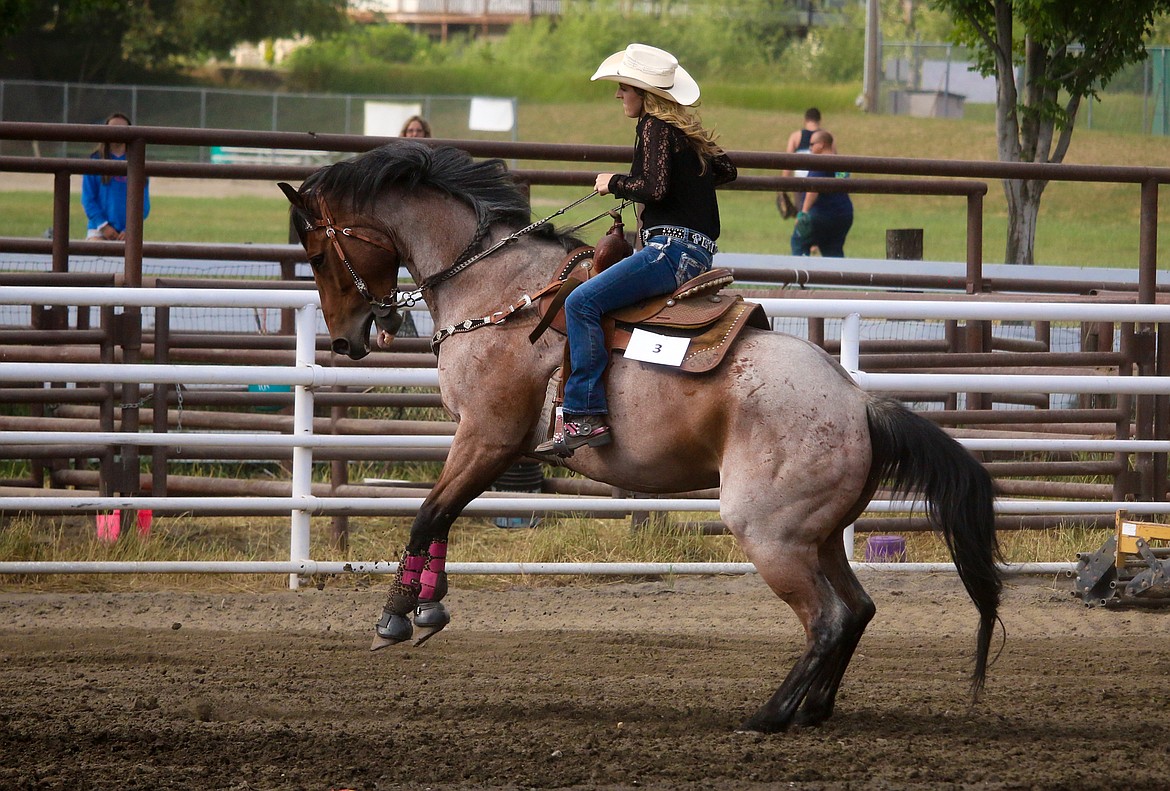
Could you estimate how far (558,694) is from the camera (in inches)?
196

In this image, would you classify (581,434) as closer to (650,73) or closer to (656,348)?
(656,348)

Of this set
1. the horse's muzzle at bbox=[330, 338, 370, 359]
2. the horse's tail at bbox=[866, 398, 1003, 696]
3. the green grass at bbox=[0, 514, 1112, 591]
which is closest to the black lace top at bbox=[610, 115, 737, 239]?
the horse's tail at bbox=[866, 398, 1003, 696]

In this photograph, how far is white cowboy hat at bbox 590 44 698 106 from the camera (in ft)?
15.4

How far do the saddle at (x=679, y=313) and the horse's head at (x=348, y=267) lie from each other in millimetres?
743

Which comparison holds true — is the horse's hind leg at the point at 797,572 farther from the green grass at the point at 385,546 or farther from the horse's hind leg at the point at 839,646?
the green grass at the point at 385,546

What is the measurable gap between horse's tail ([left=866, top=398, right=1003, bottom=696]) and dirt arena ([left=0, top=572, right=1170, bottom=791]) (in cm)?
59

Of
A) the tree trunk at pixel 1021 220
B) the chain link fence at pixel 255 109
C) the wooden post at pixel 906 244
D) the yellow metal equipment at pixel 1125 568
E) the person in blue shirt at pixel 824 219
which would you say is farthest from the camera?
the chain link fence at pixel 255 109

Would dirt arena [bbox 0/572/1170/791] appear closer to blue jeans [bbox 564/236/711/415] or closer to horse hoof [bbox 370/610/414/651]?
horse hoof [bbox 370/610/414/651]

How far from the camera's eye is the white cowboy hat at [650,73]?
469cm

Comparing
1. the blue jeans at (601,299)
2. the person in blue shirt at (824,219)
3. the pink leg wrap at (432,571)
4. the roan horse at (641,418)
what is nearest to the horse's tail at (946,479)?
the roan horse at (641,418)

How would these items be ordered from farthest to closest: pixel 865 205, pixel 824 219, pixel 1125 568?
pixel 865 205 < pixel 824 219 < pixel 1125 568

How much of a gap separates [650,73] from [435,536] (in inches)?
75.9

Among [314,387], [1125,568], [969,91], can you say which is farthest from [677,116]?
[969,91]

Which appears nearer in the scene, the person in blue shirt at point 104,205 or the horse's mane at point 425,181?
the horse's mane at point 425,181
